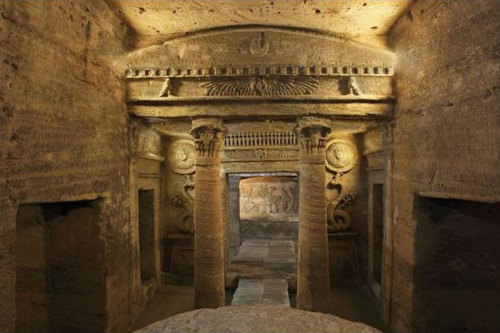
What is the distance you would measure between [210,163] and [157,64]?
5.70 ft

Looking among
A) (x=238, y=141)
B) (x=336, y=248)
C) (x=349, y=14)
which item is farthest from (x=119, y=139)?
(x=336, y=248)

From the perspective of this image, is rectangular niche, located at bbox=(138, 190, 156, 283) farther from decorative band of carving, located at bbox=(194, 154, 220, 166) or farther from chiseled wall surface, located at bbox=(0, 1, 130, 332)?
decorative band of carving, located at bbox=(194, 154, 220, 166)

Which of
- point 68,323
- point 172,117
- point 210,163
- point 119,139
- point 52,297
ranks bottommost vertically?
point 68,323

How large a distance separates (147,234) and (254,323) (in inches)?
195

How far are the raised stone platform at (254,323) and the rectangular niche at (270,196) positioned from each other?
1082 centimetres

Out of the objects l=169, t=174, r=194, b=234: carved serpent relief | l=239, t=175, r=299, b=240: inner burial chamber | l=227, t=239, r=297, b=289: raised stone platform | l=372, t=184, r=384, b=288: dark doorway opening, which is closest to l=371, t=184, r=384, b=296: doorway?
l=372, t=184, r=384, b=288: dark doorway opening

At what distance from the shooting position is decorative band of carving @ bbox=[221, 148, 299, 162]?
24.1 ft

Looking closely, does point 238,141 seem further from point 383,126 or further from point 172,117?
point 383,126

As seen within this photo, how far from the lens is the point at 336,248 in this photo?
7242 millimetres

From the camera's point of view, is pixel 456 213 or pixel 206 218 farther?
pixel 206 218

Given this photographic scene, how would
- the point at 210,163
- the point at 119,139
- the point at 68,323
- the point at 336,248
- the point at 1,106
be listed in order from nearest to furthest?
the point at 1,106 → the point at 68,323 → the point at 119,139 → the point at 210,163 → the point at 336,248

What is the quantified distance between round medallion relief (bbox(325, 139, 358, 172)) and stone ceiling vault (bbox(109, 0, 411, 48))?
8.58 ft

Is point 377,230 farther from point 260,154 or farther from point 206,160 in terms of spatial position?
point 206,160

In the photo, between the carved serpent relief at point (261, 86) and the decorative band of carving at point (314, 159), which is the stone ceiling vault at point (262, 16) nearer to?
the carved serpent relief at point (261, 86)
